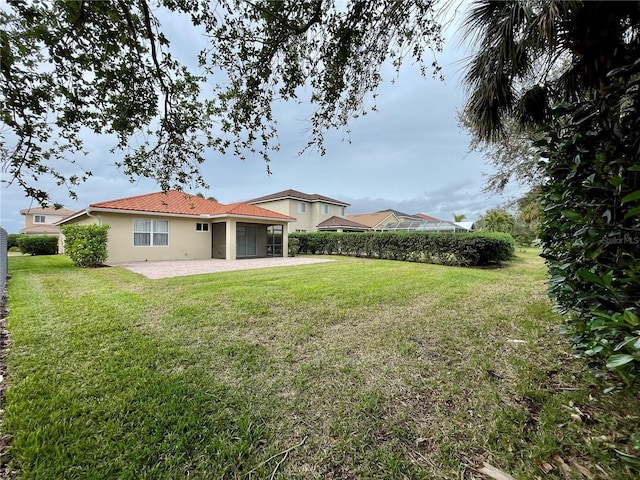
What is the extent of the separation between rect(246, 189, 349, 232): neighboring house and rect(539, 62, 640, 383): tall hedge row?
25741mm

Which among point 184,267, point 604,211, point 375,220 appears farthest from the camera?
point 375,220

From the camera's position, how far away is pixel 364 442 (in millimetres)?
2188

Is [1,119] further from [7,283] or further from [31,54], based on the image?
[7,283]

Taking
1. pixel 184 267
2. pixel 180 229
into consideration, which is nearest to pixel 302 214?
pixel 180 229

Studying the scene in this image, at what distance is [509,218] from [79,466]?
30205mm

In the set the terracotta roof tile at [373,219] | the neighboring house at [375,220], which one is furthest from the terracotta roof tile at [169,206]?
the terracotta roof tile at [373,219]

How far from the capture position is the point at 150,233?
50.7 feet

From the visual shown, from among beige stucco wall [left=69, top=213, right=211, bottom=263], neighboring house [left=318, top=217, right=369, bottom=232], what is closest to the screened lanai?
neighboring house [left=318, top=217, right=369, bottom=232]

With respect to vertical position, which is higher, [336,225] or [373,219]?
[373,219]

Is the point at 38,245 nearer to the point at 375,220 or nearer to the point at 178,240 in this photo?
the point at 178,240

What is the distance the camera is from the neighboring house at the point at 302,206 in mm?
28406

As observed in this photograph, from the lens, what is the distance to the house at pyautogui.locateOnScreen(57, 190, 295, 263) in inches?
563

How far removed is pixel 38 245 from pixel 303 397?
2748 cm

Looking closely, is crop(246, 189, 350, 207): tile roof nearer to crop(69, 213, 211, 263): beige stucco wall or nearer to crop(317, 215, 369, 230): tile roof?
crop(317, 215, 369, 230): tile roof
